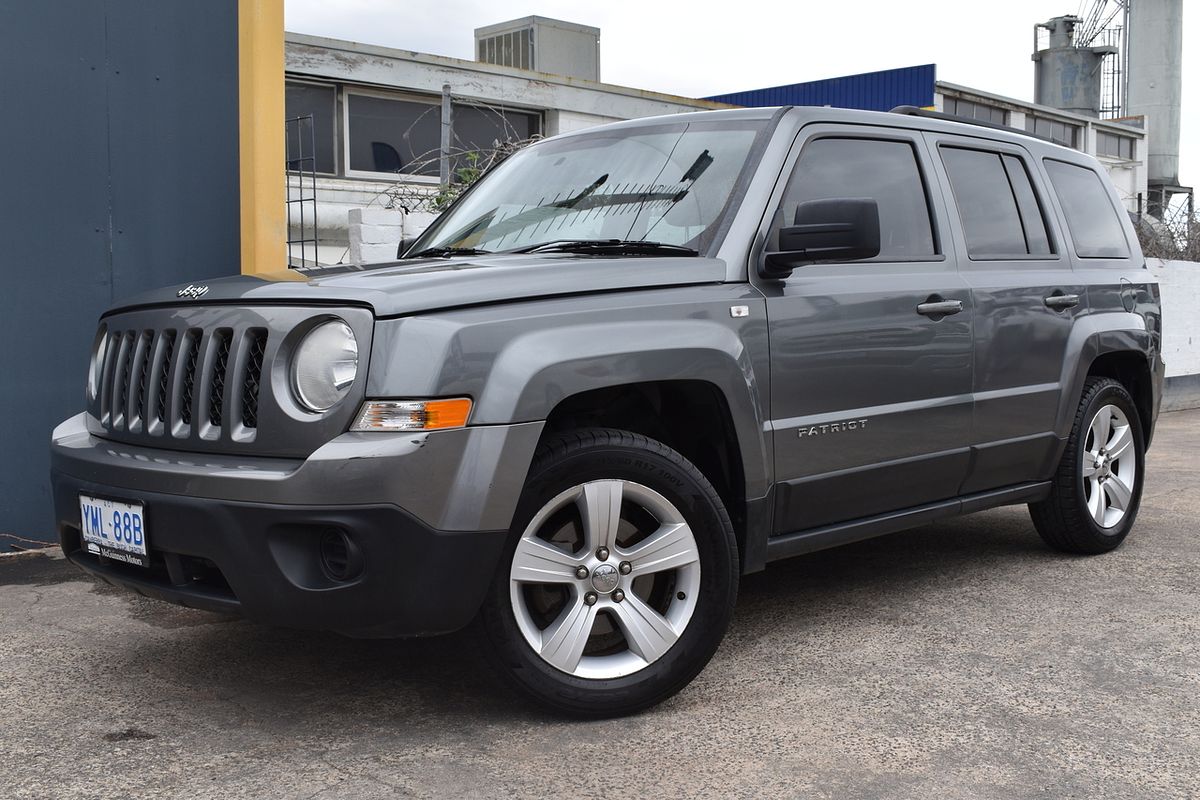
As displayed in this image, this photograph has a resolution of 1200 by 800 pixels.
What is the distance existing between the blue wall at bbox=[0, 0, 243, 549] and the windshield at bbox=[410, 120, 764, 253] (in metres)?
2.04

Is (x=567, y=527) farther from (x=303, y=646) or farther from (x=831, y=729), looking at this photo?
(x=303, y=646)

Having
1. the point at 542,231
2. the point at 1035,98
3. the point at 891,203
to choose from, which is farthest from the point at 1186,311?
the point at 1035,98

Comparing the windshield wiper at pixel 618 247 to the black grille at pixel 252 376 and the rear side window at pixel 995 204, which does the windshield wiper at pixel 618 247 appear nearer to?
the black grille at pixel 252 376

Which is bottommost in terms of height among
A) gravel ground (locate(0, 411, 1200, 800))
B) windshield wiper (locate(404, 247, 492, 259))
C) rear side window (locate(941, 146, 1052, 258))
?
gravel ground (locate(0, 411, 1200, 800))

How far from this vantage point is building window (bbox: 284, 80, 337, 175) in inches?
621

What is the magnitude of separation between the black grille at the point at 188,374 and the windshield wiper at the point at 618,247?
114 centimetres

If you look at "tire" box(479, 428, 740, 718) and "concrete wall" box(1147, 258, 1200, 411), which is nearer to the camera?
"tire" box(479, 428, 740, 718)

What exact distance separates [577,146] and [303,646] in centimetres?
204

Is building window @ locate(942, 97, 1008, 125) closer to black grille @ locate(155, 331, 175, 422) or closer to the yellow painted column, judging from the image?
the yellow painted column

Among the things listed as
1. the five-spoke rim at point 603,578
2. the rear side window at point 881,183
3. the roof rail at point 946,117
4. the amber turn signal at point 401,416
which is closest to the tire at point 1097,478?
the roof rail at point 946,117

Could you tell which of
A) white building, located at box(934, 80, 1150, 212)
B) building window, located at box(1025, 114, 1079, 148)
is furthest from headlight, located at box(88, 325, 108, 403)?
building window, located at box(1025, 114, 1079, 148)

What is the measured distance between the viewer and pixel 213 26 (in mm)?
6398

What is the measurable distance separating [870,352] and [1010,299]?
3.18 ft

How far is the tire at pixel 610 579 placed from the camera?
3.43 meters
